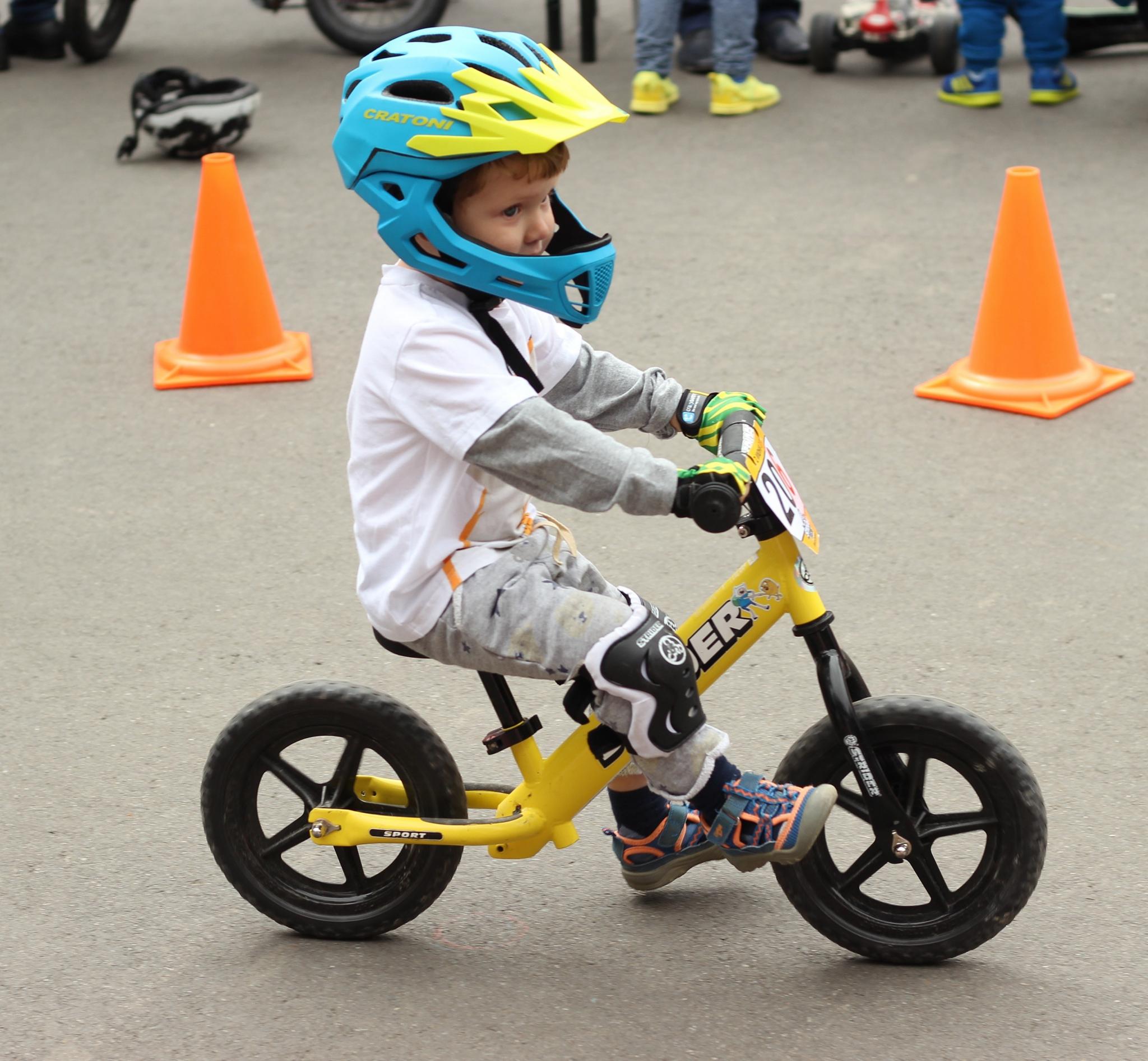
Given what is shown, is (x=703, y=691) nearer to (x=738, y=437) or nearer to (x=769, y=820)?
(x=769, y=820)

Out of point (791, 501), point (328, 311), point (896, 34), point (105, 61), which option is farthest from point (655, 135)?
point (791, 501)

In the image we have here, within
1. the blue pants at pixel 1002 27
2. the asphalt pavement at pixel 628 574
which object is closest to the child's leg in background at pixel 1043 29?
the blue pants at pixel 1002 27

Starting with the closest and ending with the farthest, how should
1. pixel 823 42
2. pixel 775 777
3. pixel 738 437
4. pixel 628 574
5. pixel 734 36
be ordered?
pixel 738 437
pixel 775 777
pixel 628 574
pixel 734 36
pixel 823 42

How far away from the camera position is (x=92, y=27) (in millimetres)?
10258

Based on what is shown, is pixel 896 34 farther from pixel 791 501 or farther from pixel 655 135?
pixel 791 501

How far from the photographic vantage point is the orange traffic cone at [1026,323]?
5523 mm

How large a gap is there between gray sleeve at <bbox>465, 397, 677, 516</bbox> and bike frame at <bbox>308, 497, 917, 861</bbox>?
11.3 inches

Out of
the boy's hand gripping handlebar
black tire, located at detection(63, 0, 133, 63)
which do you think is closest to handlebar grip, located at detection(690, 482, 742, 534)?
the boy's hand gripping handlebar

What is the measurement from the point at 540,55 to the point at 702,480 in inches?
31.8

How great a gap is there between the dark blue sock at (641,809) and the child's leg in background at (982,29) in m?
6.25

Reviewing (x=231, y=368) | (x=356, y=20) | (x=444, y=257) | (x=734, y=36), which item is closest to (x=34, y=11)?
(x=356, y=20)

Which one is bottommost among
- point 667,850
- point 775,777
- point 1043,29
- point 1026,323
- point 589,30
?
point 589,30

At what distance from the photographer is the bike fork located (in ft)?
9.43

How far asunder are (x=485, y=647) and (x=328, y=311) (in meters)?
3.96
